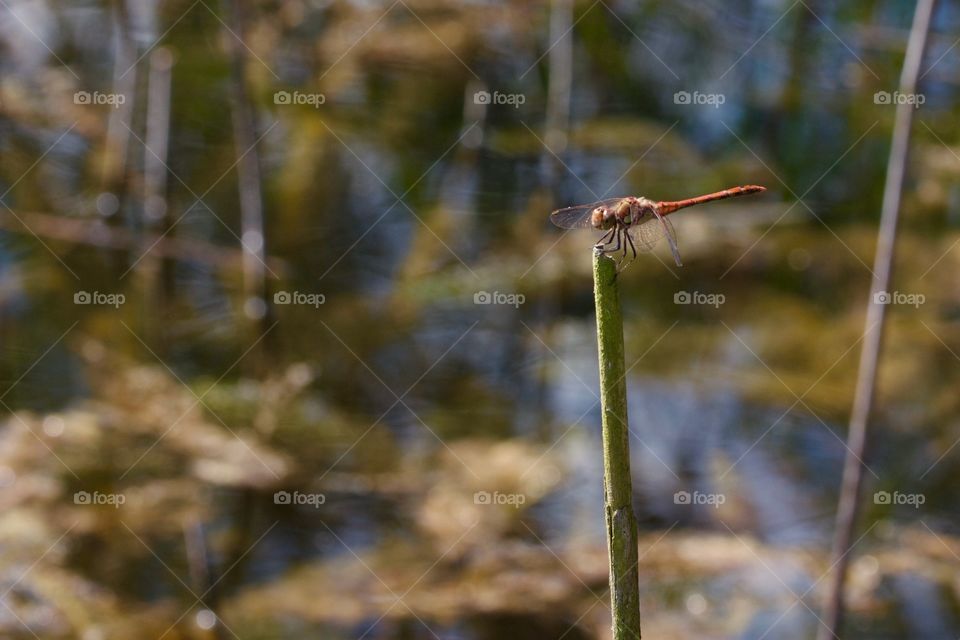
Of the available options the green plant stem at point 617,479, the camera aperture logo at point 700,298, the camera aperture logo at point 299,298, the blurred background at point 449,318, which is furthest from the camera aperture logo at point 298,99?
the green plant stem at point 617,479

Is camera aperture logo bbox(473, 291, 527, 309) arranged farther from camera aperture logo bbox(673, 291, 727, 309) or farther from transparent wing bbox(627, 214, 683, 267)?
transparent wing bbox(627, 214, 683, 267)

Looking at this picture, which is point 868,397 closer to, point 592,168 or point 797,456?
point 797,456

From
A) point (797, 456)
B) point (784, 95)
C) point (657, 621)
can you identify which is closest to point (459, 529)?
point (657, 621)

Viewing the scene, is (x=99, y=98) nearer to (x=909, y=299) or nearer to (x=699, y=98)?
(x=699, y=98)

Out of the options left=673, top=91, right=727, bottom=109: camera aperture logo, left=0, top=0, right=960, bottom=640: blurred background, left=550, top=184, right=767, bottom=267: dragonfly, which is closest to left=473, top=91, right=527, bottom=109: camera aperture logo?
left=0, top=0, right=960, bottom=640: blurred background

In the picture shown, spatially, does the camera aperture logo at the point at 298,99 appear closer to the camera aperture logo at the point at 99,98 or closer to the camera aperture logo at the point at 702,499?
the camera aperture logo at the point at 99,98
